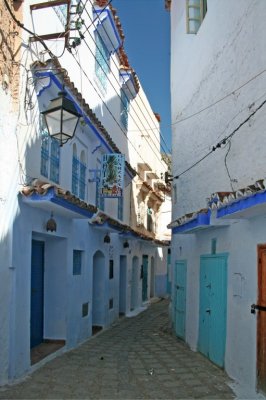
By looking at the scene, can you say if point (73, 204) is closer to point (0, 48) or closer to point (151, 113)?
point (0, 48)

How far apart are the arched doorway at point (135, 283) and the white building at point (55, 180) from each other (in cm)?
322

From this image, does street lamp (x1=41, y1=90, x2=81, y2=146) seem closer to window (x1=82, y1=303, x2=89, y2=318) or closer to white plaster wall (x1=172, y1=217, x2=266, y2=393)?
white plaster wall (x1=172, y1=217, x2=266, y2=393)

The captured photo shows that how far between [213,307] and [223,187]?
245cm

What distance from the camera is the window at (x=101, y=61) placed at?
45.1ft

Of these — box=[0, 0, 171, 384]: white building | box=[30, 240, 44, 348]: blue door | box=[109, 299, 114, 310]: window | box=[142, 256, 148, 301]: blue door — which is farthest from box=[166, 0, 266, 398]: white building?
box=[142, 256, 148, 301]: blue door

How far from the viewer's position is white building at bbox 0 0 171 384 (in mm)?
7367

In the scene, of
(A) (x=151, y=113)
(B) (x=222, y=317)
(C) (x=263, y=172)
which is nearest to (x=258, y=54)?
(C) (x=263, y=172)

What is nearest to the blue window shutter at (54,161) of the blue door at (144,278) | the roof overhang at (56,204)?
the roof overhang at (56,204)

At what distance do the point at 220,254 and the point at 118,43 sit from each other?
919cm

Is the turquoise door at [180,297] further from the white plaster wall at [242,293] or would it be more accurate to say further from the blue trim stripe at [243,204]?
the blue trim stripe at [243,204]

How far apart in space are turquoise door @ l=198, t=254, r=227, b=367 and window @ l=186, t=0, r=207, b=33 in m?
6.21

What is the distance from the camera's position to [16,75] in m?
7.54

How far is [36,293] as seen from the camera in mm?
9445

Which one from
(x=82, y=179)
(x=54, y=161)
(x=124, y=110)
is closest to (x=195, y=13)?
(x=82, y=179)
